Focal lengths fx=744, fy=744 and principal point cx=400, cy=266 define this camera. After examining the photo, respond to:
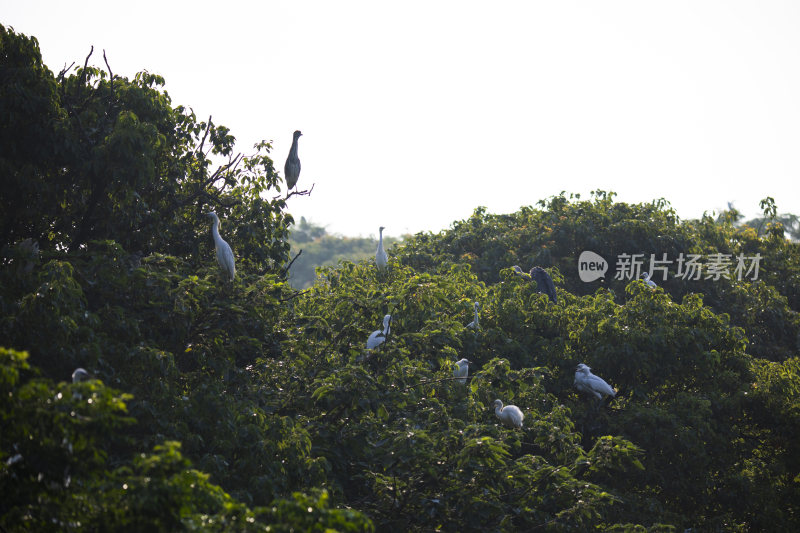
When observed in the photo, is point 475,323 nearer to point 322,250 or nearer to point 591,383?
point 591,383

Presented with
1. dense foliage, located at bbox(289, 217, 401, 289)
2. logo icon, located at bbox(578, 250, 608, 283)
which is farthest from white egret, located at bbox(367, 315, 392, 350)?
dense foliage, located at bbox(289, 217, 401, 289)

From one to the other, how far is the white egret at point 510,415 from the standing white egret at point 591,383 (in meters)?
1.47

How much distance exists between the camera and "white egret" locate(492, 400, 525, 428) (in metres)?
6.87

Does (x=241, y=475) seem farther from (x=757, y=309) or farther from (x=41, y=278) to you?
(x=757, y=309)

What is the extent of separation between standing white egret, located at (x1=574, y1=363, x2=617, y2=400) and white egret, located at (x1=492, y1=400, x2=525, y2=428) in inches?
58.0

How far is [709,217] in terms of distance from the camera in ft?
52.0

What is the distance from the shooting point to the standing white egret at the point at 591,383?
26.8 ft

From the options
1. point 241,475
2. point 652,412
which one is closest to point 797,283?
point 652,412

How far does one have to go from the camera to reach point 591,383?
26.9 feet

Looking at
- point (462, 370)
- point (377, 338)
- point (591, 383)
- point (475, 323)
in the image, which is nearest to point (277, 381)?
point (377, 338)

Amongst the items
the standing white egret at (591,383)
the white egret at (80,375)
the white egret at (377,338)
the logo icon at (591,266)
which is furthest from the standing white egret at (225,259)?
the logo icon at (591,266)

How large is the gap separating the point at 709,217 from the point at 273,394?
1225 centimetres
